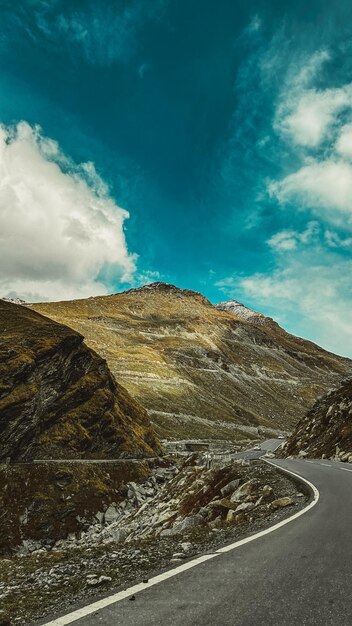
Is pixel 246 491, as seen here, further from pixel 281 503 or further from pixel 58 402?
pixel 58 402

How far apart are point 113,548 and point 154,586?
17.8 feet

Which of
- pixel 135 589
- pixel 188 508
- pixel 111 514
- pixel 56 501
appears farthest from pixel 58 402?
pixel 135 589

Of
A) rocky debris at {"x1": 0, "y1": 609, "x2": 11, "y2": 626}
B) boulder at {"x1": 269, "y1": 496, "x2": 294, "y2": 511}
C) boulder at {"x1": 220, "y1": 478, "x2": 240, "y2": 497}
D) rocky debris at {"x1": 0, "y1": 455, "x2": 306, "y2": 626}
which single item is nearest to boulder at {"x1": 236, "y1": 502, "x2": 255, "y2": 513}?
rocky debris at {"x1": 0, "y1": 455, "x2": 306, "y2": 626}

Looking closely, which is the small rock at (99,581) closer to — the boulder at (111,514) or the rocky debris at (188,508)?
the rocky debris at (188,508)

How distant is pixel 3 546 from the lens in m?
36.0

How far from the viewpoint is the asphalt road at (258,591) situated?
5.11 m

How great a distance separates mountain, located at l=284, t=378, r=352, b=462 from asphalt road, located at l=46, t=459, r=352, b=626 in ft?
117

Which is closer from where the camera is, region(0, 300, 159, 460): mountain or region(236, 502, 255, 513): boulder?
region(236, 502, 255, 513): boulder

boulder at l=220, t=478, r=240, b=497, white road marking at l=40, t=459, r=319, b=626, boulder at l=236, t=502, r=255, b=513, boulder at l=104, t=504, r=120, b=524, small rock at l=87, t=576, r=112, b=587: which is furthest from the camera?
boulder at l=104, t=504, r=120, b=524

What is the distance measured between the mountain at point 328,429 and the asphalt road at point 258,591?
3576 centimetres

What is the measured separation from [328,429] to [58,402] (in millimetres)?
39700

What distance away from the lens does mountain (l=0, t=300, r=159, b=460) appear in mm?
54531

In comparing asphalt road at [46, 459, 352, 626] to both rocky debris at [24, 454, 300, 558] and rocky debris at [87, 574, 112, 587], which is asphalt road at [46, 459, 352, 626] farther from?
rocky debris at [24, 454, 300, 558]

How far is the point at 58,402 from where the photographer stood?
6256 centimetres
